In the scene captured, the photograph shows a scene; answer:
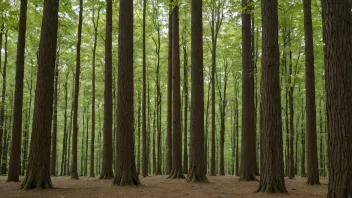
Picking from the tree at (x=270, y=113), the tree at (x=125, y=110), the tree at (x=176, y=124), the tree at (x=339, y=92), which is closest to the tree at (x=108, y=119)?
the tree at (x=176, y=124)

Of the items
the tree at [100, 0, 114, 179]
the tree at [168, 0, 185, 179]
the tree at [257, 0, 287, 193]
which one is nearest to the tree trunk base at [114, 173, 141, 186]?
the tree at [100, 0, 114, 179]

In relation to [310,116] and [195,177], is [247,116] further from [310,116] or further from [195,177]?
[195,177]

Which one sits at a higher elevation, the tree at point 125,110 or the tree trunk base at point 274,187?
the tree at point 125,110

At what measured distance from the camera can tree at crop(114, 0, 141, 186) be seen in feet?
32.8

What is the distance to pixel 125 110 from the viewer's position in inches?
403

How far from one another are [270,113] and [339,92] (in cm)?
338

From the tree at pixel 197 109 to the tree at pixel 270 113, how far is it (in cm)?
350

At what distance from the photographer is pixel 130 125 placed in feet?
33.6

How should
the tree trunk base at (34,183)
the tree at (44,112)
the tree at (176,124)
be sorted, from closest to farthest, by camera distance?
the tree trunk base at (34,183) < the tree at (44,112) < the tree at (176,124)

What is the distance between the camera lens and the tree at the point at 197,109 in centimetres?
1178

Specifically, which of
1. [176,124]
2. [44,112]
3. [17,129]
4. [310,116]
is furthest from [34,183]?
[310,116]

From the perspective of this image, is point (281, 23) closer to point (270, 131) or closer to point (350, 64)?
point (270, 131)

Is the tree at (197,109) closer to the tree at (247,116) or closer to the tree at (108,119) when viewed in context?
the tree at (247,116)

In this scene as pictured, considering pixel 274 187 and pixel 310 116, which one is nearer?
pixel 274 187
